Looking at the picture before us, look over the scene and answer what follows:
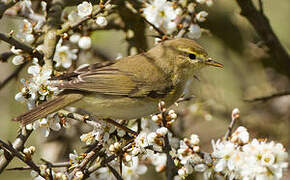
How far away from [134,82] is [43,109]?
106cm

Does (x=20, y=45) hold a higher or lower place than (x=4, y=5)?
lower

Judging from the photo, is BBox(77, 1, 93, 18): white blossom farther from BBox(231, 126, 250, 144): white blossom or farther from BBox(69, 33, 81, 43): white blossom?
BBox(231, 126, 250, 144): white blossom

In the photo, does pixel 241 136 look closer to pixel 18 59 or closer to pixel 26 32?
pixel 18 59

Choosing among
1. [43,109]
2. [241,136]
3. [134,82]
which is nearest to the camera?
[241,136]

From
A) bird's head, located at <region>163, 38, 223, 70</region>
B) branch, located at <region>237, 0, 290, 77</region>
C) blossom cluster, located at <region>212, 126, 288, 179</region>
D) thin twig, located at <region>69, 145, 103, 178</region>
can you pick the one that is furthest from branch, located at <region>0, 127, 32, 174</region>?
branch, located at <region>237, 0, 290, 77</region>

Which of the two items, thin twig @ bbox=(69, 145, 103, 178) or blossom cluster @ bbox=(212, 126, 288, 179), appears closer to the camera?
blossom cluster @ bbox=(212, 126, 288, 179)

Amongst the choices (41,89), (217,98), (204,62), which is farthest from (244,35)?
(41,89)

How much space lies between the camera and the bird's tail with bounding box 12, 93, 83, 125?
2875mm

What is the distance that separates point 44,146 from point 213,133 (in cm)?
237

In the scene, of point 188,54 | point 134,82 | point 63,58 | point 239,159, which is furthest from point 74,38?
point 239,159

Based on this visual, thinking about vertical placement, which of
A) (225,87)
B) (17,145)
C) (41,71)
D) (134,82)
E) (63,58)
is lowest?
(225,87)

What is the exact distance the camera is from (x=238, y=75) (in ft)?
20.0

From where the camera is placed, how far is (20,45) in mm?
3168

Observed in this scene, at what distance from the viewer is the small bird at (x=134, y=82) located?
136 inches
